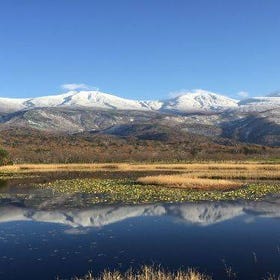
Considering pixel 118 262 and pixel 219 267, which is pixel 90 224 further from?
pixel 219 267

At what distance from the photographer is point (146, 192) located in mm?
65375

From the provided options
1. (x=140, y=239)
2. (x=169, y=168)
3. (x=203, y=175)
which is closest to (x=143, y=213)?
(x=140, y=239)

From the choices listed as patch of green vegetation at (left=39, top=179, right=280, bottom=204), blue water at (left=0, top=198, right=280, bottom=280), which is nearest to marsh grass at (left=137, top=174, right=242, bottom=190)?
patch of green vegetation at (left=39, top=179, right=280, bottom=204)

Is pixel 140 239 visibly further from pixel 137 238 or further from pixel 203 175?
pixel 203 175

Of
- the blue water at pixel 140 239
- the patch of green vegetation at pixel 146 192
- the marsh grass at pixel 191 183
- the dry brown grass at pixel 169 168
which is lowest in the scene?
the blue water at pixel 140 239

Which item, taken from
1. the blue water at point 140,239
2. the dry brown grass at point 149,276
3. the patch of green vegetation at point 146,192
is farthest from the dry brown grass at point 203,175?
the dry brown grass at point 149,276

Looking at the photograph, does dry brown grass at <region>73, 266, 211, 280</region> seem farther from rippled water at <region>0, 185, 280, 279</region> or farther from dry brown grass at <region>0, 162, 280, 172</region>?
dry brown grass at <region>0, 162, 280, 172</region>

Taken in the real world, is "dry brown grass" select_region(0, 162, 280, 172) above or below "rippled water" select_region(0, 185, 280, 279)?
above

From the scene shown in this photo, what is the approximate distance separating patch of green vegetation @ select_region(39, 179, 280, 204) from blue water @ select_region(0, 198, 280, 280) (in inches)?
220

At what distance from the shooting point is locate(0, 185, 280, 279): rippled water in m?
29.2

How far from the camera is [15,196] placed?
63594 millimetres

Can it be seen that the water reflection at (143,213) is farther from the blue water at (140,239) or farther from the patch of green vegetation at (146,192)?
the patch of green vegetation at (146,192)

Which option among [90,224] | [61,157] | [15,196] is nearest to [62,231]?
[90,224]

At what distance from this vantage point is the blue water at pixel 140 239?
29.0 metres
